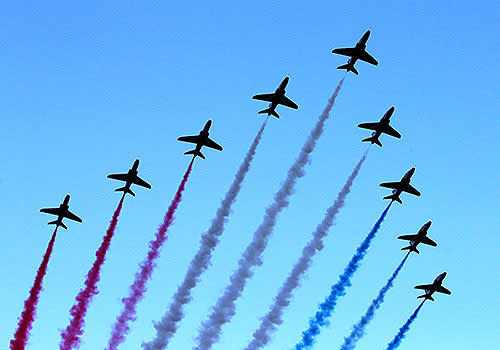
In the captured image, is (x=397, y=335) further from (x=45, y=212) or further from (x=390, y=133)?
(x=45, y=212)

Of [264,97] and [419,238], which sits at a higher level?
[264,97]

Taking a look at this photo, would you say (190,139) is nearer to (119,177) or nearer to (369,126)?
(119,177)

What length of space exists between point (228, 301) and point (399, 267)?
20223 millimetres

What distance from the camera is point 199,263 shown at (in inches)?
3078

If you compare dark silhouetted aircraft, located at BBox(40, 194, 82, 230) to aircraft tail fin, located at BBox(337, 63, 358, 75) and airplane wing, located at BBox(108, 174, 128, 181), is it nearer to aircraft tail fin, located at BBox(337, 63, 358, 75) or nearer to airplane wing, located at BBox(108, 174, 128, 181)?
airplane wing, located at BBox(108, 174, 128, 181)

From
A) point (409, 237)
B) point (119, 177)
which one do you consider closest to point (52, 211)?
→ point (119, 177)

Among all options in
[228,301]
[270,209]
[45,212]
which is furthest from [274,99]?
[45,212]

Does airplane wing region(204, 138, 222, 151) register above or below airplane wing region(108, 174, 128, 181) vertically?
above

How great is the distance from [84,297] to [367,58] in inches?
1602

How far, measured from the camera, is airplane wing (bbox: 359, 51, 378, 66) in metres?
80.1

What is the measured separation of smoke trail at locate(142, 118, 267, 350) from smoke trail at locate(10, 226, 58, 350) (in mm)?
12338

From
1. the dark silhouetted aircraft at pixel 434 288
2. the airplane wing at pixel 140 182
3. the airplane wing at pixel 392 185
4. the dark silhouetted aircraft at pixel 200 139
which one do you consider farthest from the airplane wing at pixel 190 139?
the dark silhouetted aircraft at pixel 434 288

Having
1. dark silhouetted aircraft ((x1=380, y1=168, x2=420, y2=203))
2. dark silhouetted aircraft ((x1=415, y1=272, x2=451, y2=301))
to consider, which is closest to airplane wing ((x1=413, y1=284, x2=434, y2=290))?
dark silhouetted aircraft ((x1=415, y1=272, x2=451, y2=301))

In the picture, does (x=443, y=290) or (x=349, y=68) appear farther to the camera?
(x=443, y=290)
